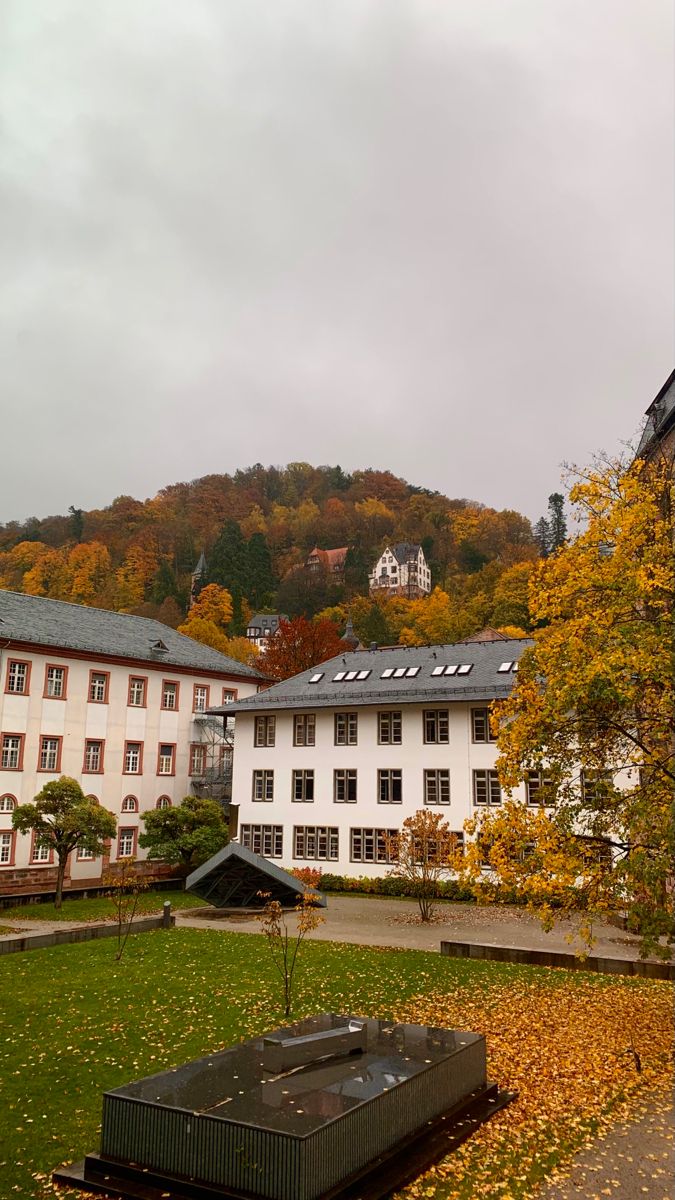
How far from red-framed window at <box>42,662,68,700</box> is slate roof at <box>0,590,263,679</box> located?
96 cm

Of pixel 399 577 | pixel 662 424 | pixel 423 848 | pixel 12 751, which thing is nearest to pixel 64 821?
pixel 12 751

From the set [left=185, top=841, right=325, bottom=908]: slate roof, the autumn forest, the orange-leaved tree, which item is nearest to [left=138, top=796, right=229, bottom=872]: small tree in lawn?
[left=185, top=841, right=325, bottom=908]: slate roof

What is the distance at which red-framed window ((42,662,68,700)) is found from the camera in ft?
119

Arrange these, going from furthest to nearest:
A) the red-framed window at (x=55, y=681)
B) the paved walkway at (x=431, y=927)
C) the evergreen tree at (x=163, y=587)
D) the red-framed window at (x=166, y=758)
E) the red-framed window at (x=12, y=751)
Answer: the evergreen tree at (x=163, y=587)
the red-framed window at (x=166, y=758)
the red-framed window at (x=55, y=681)
the red-framed window at (x=12, y=751)
the paved walkway at (x=431, y=927)

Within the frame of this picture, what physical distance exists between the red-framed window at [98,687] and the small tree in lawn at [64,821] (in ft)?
31.6

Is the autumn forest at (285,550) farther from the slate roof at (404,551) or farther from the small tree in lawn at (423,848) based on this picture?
the small tree in lawn at (423,848)

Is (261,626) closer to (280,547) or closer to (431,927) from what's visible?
(280,547)

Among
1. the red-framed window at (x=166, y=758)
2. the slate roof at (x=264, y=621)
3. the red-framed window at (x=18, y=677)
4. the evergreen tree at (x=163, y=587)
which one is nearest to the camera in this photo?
the red-framed window at (x=18, y=677)

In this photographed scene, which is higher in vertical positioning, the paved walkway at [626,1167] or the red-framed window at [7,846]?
the red-framed window at [7,846]

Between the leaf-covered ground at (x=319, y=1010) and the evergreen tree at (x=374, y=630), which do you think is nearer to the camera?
the leaf-covered ground at (x=319, y=1010)

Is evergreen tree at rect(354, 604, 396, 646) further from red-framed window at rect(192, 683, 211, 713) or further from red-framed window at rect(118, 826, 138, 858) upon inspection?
red-framed window at rect(118, 826, 138, 858)

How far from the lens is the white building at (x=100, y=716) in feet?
114

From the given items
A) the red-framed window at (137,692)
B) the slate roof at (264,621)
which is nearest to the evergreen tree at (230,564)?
the slate roof at (264,621)

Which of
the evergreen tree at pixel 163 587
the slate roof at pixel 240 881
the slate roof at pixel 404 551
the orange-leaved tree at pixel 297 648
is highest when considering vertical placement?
the slate roof at pixel 404 551
